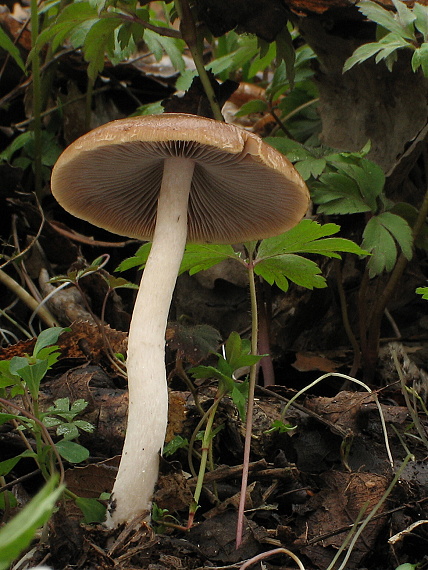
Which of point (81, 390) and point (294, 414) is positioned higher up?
point (81, 390)

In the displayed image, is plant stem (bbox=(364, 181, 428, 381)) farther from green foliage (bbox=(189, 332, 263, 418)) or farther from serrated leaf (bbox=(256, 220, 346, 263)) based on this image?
green foliage (bbox=(189, 332, 263, 418))

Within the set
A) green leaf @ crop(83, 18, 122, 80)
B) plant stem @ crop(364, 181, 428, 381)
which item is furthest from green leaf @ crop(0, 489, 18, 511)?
green leaf @ crop(83, 18, 122, 80)

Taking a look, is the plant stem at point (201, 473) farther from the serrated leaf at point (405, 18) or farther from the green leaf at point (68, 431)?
the serrated leaf at point (405, 18)

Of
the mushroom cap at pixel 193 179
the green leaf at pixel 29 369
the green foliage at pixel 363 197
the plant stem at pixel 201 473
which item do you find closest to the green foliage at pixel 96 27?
the mushroom cap at pixel 193 179

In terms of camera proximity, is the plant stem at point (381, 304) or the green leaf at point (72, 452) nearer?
the green leaf at point (72, 452)

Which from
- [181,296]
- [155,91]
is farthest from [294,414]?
[155,91]

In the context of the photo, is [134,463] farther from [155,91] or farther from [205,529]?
[155,91]
